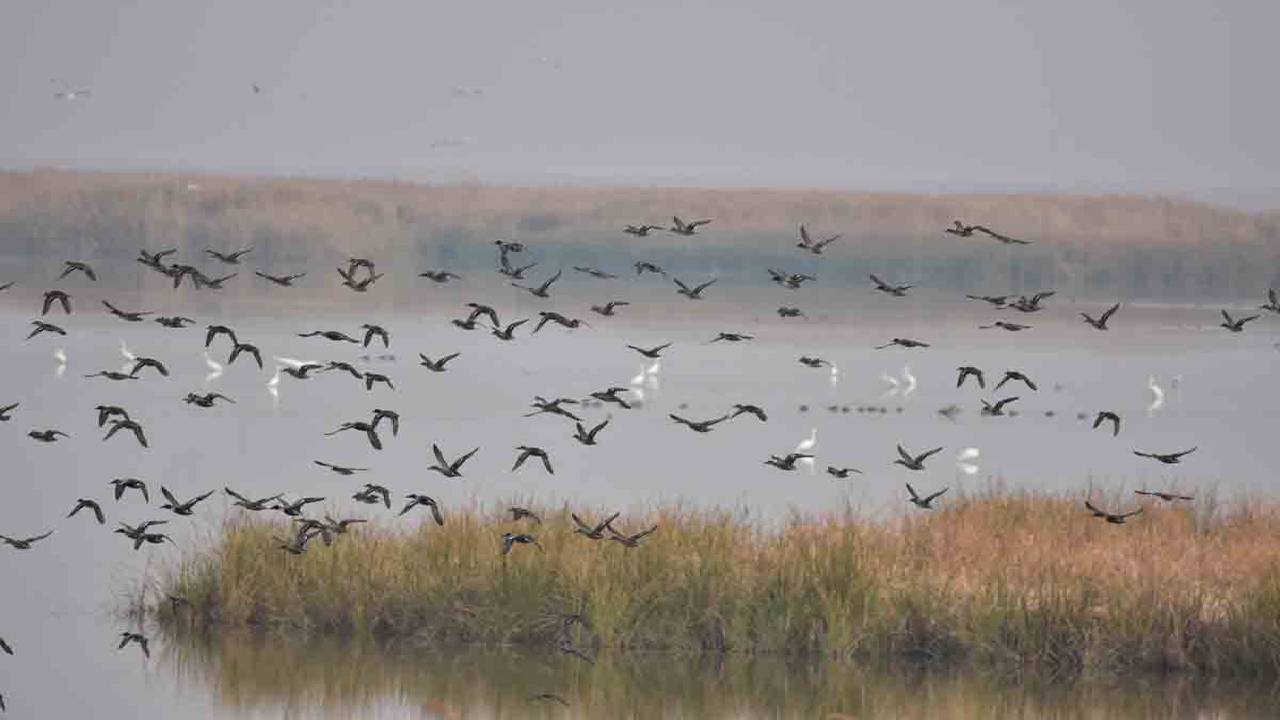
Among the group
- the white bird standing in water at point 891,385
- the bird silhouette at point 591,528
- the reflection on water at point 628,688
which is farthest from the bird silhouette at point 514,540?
the white bird standing in water at point 891,385

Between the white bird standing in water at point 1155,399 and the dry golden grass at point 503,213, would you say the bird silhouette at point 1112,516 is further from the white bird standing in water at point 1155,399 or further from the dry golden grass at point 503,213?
the dry golden grass at point 503,213

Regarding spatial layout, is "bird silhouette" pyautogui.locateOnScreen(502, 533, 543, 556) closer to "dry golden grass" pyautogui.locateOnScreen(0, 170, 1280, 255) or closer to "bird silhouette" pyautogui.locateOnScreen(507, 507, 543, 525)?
"bird silhouette" pyautogui.locateOnScreen(507, 507, 543, 525)

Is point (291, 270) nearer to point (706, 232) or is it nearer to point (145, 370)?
point (706, 232)

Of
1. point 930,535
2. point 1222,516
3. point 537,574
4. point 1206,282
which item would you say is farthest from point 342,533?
point 1206,282

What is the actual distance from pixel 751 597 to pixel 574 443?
2060cm

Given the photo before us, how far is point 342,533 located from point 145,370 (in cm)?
3315

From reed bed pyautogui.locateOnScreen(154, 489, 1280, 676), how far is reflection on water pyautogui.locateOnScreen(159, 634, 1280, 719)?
0.23 metres

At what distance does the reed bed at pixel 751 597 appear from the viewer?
74.6 ft

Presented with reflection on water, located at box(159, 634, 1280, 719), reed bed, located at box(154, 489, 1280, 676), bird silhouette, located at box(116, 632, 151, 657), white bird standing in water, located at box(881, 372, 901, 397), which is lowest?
reflection on water, located at box(159, 634, 1280, 719)

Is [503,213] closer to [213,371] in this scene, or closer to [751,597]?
[213,371]

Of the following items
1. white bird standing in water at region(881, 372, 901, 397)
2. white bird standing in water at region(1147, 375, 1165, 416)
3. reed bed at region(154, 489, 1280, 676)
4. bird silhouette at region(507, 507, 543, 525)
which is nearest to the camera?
bird silhouette at region(507, 507, 543, 525)

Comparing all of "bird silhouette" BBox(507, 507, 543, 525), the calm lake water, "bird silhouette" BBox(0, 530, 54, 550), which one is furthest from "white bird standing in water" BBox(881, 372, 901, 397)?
"bird silhouette" BBox(507, 507, 543, 525)

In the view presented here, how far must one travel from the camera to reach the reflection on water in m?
22.2

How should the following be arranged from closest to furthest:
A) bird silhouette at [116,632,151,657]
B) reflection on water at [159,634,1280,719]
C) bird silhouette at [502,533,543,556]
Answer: bird silhouette at [502,533,543,556] < reflection on water at [159,634,1280,719] < bird silhouette at [116,632,151,657]
